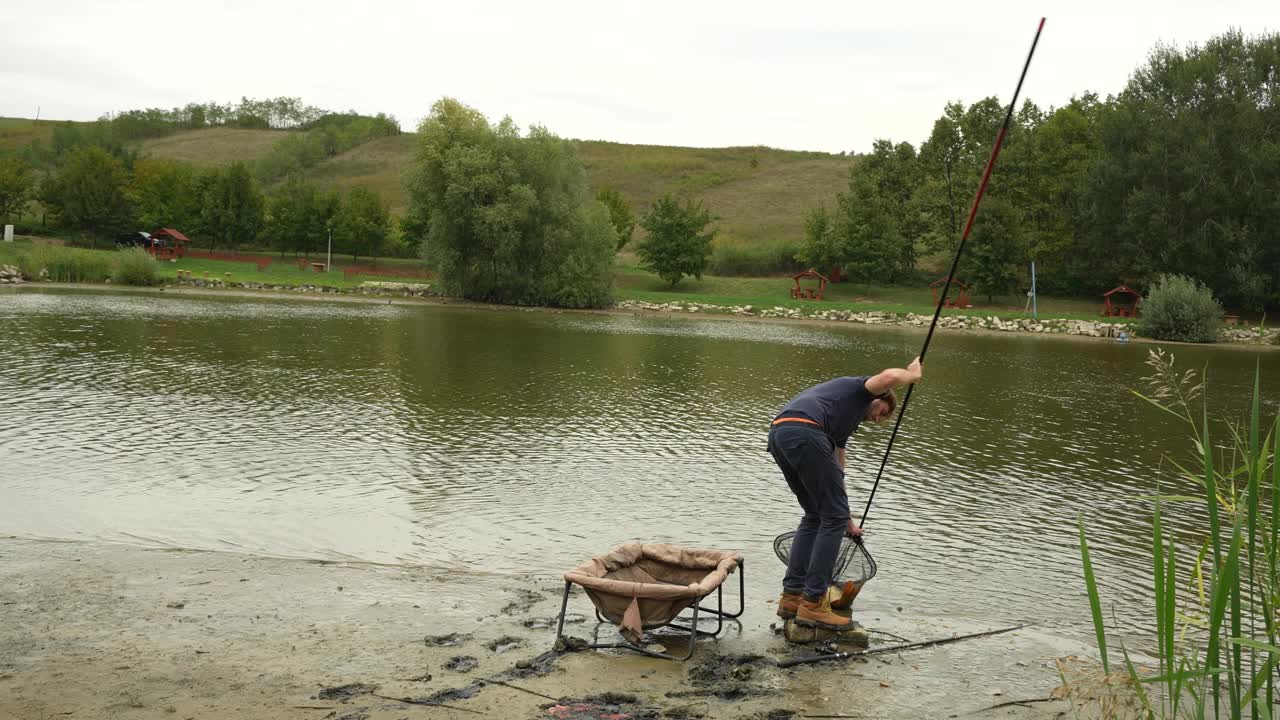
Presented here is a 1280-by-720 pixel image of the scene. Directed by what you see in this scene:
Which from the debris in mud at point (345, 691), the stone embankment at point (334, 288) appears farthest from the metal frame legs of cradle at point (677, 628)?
the stone embankment at point (334, 288)

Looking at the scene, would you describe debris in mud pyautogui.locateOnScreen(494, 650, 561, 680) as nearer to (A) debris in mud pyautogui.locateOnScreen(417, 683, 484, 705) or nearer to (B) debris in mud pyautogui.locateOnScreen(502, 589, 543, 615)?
(A) debris in mud pyautogui.locateOnScreen(417, 683, 484, 705)

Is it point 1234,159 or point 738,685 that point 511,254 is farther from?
point 738,685

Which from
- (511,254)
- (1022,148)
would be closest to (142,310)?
(511,254)

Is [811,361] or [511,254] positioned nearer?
[811,361]

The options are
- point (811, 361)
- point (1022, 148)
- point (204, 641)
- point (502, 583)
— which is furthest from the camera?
point (1022, 148)

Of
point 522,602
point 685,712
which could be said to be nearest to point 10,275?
point 522,602

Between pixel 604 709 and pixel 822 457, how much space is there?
240 cm

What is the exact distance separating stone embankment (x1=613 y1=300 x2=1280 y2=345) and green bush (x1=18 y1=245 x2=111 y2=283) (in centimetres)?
2951

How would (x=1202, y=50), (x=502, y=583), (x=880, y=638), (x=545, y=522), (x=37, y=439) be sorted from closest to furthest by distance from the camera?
(x=880, y=638)
(x=502, y=583)
(x=545, y=522)
(x=37, y=439)
(x=1202, y=50)

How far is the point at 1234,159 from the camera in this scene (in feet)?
173

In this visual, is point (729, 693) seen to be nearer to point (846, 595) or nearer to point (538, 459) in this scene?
point (846, 595)

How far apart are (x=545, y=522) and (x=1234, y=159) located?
53.5 meters

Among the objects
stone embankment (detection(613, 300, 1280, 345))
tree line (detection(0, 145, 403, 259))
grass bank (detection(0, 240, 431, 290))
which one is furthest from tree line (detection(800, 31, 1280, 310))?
tree line (detection(0, 145, 403, 259))

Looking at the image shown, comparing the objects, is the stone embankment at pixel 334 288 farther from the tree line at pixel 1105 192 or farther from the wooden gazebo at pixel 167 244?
the tree line at pixel 1105 192
